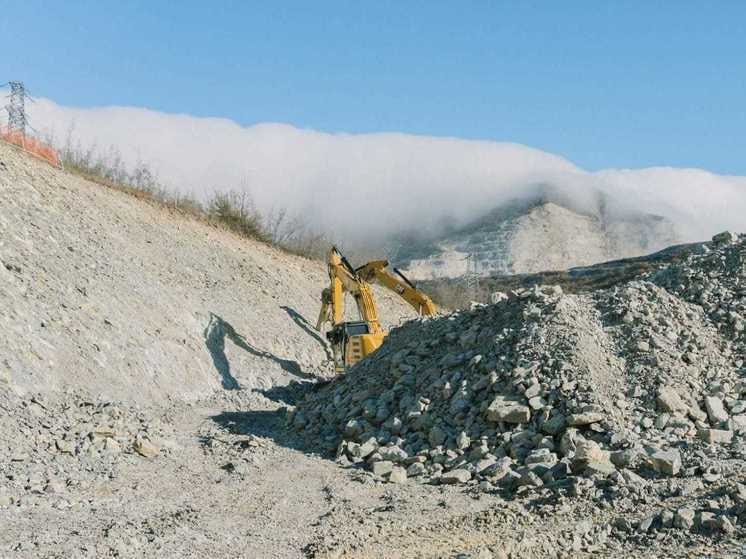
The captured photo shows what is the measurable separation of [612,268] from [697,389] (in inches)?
1754

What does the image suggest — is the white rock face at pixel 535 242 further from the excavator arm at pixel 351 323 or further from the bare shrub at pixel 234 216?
the excavator arm at pixel 351 323

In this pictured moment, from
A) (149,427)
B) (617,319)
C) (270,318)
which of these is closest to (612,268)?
(270,318)

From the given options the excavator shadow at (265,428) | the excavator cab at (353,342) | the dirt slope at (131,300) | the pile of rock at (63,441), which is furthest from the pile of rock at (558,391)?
the dirt slope at (131,300)

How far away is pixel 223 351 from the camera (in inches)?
779

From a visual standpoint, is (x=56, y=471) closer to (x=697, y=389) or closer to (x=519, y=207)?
(x=697, y=389)

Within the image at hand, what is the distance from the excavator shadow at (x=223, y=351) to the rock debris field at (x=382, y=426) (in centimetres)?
8

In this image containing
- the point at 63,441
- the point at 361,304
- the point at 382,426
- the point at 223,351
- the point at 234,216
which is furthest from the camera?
the point at 234,216


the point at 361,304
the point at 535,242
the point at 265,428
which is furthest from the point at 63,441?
the point at 535,242

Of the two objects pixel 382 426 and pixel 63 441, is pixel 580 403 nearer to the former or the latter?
pixel 382 426

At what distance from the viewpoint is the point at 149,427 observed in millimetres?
12492

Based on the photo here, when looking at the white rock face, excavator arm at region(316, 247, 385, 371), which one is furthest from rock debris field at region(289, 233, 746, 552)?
the white rock face

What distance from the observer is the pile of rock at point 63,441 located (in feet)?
32.2

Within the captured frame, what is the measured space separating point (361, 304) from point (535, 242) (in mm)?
50460

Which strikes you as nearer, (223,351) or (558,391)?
(558,391)
